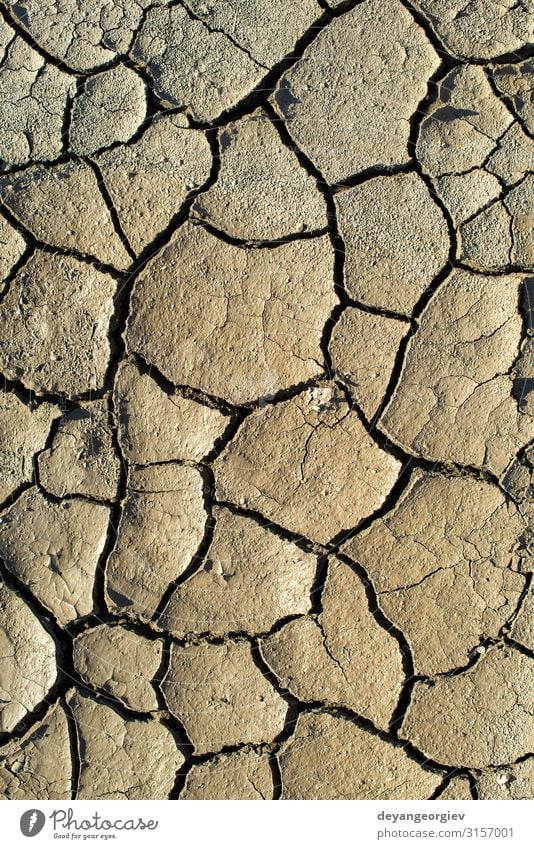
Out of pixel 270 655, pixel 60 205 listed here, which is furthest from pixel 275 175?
pixel 270 655

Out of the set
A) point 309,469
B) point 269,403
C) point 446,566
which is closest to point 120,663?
point 309,469

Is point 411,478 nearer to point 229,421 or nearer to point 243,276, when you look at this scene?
point 229,421

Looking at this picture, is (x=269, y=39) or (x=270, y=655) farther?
(x=269, y=39)

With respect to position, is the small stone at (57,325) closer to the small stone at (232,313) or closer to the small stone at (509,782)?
the small stone at (232,313)

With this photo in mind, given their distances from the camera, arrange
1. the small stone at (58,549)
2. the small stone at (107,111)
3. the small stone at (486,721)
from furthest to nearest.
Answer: the small stone at (107,111) < the small stone at (58,549) < the small stone at (486,721)

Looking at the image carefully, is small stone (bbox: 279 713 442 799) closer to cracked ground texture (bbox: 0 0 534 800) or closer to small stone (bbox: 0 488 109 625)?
cracked ground texture (bbox: 0 0 534 800)

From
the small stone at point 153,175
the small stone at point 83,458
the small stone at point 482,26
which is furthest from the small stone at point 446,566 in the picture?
the small stone at point 482,26
